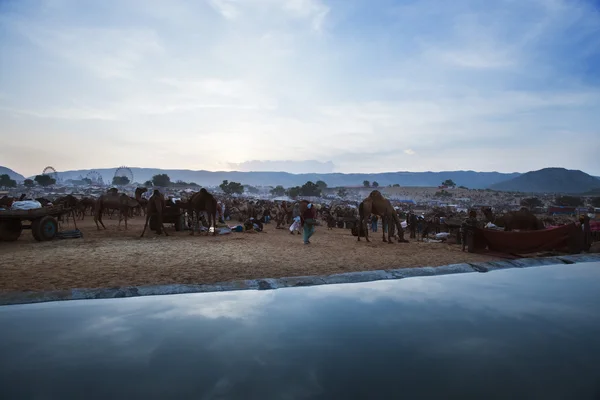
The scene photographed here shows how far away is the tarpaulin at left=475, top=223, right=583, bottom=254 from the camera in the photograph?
40.1ft

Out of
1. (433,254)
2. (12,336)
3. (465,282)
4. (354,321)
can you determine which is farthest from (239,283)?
(433,254)

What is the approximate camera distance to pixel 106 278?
8.00m

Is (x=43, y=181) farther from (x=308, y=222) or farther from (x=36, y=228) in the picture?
(x=308, y=222)

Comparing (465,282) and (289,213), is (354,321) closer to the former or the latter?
(465,282)

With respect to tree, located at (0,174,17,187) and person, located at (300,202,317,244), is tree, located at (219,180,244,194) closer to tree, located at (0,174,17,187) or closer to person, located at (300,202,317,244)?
tree, located at (0,174,17,187)

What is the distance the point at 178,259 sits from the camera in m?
10.5

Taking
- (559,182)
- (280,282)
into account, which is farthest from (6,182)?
(559,182)

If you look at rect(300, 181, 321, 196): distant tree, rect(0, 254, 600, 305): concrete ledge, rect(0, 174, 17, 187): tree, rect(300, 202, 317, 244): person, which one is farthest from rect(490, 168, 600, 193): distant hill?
rect(0, 254, 600, 305): concrete ledge

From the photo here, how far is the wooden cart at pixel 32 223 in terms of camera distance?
13195mm

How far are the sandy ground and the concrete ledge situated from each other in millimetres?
525

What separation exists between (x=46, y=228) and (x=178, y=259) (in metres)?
6.68

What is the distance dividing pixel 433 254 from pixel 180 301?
8578 millimetres

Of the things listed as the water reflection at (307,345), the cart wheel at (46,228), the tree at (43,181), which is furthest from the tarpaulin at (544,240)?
the tree at (43,181)

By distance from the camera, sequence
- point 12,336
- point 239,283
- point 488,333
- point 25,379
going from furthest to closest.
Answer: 1. point 239,283
2. point 488,333
3. point 12,336
4. point 25,379
